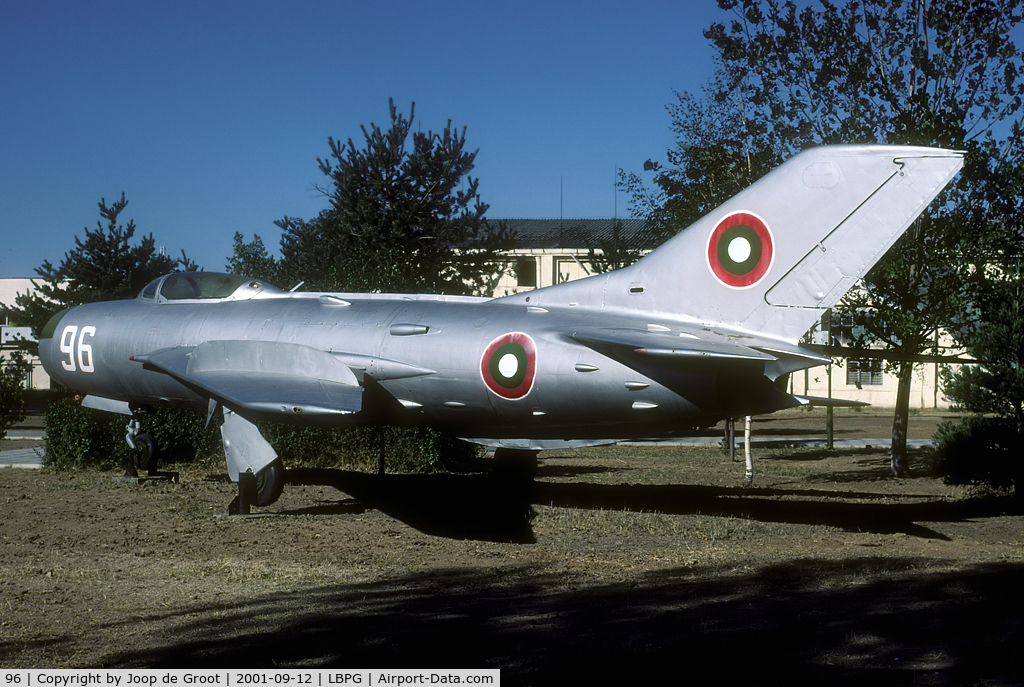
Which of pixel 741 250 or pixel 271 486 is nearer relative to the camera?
pixel 741 250

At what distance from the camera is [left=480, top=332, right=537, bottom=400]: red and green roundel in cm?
1224

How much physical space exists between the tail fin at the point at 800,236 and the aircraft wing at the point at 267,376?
5.02m

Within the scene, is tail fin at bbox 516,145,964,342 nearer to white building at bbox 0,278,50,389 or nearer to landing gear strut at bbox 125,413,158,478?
landing gear strut at bbox 125,413,158,478

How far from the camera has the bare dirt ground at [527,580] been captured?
6902 mm

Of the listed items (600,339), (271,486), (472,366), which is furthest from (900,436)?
(271,486)

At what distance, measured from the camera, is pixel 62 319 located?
17719mm

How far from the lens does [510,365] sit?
40.7 ft

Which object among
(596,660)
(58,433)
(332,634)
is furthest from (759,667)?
(58,433)

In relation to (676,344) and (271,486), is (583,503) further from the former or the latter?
(676,344)

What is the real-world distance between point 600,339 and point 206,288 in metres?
8.56

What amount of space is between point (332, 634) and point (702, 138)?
19.4 m

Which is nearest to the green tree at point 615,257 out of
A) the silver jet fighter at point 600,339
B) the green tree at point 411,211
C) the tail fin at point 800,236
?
the green tree at point 411,211

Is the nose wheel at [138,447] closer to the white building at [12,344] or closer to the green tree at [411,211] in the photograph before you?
the green tree at [411,211]

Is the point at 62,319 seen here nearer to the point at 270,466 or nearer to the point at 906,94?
the point at 270,466
